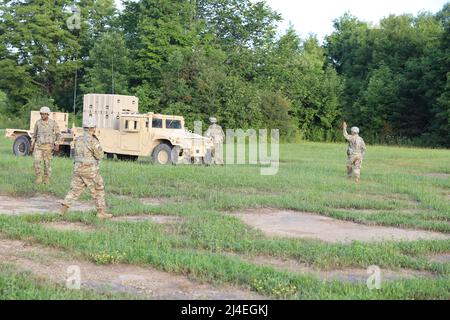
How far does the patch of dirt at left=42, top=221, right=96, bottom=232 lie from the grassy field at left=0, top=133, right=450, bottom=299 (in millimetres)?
124

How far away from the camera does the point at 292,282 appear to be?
589 cm

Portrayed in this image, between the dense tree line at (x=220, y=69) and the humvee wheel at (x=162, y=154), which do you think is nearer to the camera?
the humvee wheel at (x=162, y=154)

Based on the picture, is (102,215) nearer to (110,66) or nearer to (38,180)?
(38,180)

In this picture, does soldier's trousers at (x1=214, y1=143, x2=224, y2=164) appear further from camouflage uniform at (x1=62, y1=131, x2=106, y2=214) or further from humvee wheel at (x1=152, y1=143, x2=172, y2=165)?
camouflage uniform at (x1=62, y1=131, x2=106, y2=214)

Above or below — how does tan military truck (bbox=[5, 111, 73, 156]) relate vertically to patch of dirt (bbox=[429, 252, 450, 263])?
above

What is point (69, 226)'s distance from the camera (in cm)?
880

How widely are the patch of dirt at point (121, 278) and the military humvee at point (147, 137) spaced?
12289 millimetres

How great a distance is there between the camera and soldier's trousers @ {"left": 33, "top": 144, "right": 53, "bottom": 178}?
13398mm

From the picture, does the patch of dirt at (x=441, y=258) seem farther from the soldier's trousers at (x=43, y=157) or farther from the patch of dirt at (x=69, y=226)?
the soldier's trousers at (x=43, y=157)

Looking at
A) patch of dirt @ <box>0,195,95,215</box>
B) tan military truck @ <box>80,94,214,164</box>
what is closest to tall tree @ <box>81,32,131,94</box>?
tan military truck @ <box>80,94,214,164</box>

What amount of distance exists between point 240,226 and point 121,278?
3132mm

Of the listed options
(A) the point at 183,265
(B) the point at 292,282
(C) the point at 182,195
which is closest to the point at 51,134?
(C) the point at 182,195

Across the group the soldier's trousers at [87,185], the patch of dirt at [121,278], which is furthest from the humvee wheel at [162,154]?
the patch of dirt at [121,278]

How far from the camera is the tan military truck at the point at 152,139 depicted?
19375 millimetres
